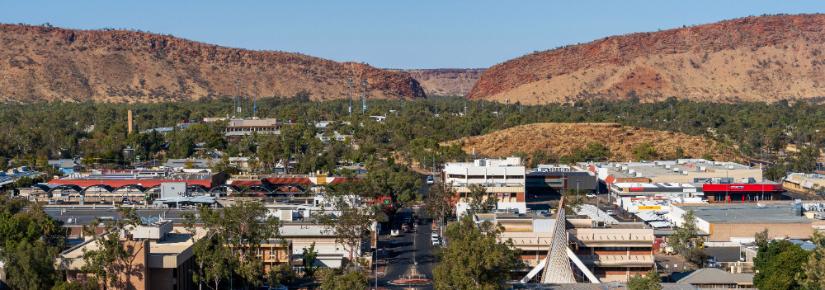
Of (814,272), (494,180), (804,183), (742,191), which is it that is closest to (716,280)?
(814,272)

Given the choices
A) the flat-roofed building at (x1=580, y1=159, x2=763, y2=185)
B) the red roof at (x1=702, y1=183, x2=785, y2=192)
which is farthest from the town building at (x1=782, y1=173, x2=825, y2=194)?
the red roof at (x1=702, y1=183, x2=785, y2=192)

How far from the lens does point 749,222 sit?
2783 inches

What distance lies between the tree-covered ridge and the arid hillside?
17.5 feet

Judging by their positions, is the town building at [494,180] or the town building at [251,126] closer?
the town building at [494,180]

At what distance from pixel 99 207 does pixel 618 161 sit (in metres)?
62.9

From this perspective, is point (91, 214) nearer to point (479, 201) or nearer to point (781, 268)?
point (479, 201)

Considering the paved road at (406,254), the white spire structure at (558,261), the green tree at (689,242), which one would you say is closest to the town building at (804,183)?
the green tree at (689,242)

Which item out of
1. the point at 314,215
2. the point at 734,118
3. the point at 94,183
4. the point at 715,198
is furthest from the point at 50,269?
the point at 734,118

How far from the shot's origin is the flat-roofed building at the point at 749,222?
229ft

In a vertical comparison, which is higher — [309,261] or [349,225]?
[349,225]

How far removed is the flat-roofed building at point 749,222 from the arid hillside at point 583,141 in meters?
49.1

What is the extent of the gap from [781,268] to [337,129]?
101m

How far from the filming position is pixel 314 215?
6794 cm

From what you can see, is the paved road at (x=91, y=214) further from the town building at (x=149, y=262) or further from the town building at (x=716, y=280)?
the town building at (x=716, y=280)
